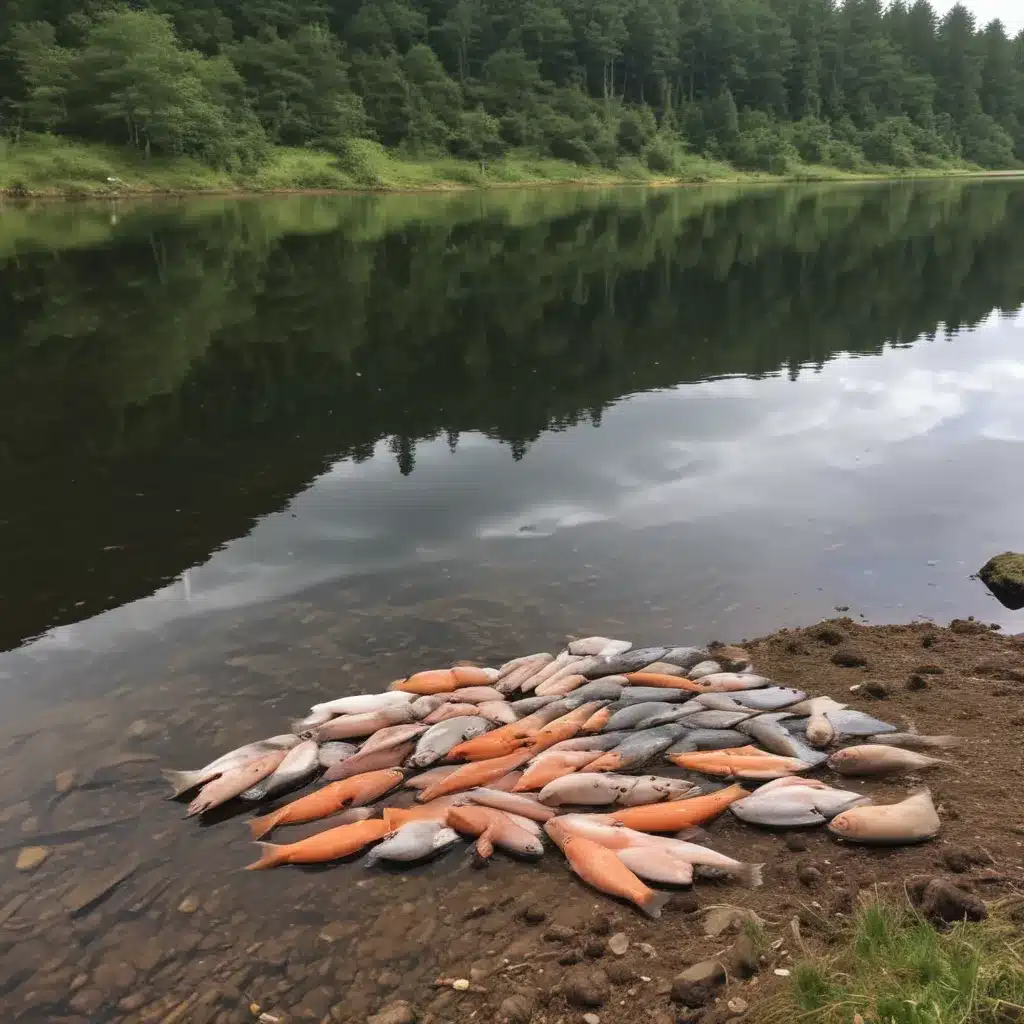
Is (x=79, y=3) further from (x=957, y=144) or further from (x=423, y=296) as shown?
(x=957, y=144)

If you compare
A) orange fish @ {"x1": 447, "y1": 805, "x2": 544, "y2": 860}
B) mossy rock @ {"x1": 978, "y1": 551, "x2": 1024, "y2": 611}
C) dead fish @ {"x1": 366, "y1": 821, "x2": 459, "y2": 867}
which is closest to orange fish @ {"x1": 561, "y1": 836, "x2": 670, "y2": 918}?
orange fish @ {"x1": 447, "y1": 805, "x2": 544, "y2": 860}

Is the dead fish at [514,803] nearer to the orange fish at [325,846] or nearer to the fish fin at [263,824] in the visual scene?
the orange fish at [325,846]

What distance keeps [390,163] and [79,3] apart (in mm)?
31904

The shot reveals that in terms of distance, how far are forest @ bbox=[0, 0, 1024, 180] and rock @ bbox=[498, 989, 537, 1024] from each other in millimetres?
73167

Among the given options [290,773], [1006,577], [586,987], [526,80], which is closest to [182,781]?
[290,773]

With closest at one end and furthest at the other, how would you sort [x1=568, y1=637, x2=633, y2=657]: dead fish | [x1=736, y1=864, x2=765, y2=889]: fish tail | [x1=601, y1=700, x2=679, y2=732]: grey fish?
[x1=736, y1=864, x2=765, y2=889]: fish tail < [x1=601, y1=700, x2=679, y2=732]: grey fish < [x1=568, y1=637, x2=633, y2=657]: dead fish

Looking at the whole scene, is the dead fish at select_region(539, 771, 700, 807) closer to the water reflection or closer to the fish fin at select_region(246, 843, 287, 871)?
the fish fin at select_region(246, 843, 287, 871)

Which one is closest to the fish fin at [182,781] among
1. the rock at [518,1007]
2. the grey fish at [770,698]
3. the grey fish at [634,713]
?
the rock at [518,1007]

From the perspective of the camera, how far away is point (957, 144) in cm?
13300

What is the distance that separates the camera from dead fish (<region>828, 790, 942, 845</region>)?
5598 mm

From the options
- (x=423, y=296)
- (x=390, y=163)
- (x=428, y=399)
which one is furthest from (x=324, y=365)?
(x=390, y=163)

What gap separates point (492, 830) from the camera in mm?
5961

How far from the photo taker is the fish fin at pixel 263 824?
6.19 metres

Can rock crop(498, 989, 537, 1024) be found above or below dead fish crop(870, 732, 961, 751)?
below
